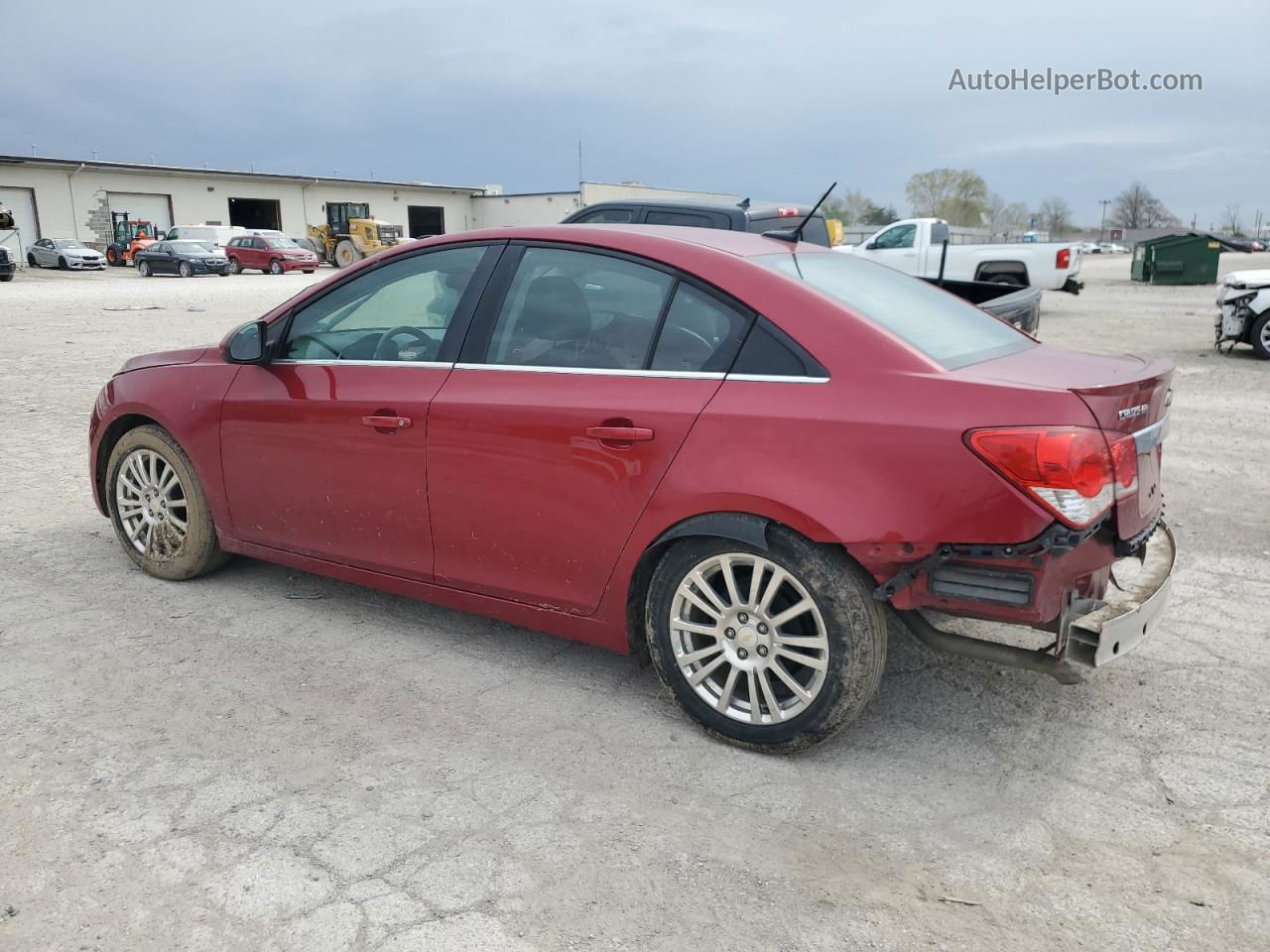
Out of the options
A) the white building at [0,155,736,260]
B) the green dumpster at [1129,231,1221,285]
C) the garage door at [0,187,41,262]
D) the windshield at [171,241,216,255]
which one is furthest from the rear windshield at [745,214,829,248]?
the garage door at [0,187,41,262]

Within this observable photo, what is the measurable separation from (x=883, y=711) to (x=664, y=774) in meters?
0.89

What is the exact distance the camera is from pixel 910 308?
360cm

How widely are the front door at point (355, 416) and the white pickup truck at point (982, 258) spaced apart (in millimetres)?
17907

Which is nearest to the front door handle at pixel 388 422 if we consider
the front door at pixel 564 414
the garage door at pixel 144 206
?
the front door at pixel 564 414

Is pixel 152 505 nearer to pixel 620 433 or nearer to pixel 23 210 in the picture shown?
pixel 620 433

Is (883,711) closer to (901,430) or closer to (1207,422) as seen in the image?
(901,430)

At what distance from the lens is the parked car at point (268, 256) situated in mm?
39281

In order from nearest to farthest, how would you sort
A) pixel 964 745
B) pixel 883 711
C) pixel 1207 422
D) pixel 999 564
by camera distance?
1. pixel 999 564
2. pixel 964 745
3. pixel 883 711
4. pixel 1207 422

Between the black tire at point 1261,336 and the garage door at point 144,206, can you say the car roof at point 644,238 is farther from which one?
the garage door at point 144,206

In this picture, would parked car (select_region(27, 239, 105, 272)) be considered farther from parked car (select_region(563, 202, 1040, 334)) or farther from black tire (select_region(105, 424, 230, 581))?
black tire (select_region(105, 424, 230, 581))

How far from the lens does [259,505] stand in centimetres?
442


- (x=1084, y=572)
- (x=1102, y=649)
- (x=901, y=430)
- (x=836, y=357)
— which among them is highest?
(x=836, y=357)

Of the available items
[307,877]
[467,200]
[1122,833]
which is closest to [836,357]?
[1122,833]

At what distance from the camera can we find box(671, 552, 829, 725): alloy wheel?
3.13 meters
